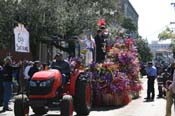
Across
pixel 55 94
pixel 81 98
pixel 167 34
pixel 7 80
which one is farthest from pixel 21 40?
pixel 167 34

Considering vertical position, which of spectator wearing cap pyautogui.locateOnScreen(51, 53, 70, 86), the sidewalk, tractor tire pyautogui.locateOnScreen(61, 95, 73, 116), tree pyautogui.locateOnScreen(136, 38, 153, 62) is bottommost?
the sidewalk

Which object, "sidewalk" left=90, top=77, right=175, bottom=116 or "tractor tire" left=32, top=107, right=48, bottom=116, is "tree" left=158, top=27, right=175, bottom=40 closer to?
"sidewalk" left=90, top=77, right=175, bottom=116

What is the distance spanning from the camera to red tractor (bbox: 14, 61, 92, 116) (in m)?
13.2

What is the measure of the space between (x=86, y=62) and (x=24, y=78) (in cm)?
341

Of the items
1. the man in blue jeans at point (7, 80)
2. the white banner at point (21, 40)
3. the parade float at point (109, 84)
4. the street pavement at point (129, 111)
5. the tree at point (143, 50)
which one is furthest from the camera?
the tree at point (143, 50)

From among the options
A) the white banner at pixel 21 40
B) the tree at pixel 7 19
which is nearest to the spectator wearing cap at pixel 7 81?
the white banner at pixel 21 40

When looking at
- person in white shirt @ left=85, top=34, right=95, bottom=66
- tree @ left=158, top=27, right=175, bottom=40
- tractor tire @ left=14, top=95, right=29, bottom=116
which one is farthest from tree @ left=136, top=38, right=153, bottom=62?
tractor tire @ left=14, top=95, right=29, bottom=116

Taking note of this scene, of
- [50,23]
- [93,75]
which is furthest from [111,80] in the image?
[50,23]

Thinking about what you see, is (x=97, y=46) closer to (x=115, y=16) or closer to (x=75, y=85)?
(x=75, y=85)

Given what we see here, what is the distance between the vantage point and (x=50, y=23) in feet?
87.9

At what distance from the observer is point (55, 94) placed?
45.0 ft

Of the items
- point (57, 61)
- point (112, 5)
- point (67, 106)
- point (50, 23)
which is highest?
point (112, 5)

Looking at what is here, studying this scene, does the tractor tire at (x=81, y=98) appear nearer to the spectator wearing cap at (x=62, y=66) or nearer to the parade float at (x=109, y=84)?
the spectator wearing cap at (x=62, y=66)

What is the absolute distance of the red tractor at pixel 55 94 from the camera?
43.5 feet
